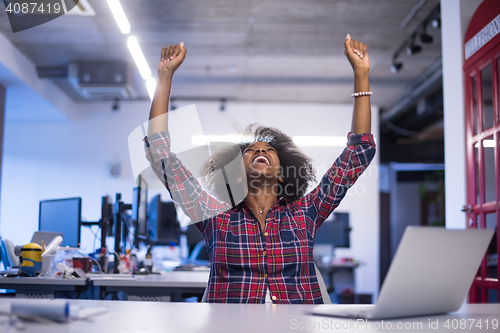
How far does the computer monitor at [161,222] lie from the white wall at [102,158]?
289 cm

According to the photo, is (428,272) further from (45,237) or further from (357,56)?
(45,237)

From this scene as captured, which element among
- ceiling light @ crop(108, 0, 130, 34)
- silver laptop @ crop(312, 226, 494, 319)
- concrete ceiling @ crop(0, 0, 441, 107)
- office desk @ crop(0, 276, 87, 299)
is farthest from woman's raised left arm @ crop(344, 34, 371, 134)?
ceiling light @ crop(108, 0, 130, 34)

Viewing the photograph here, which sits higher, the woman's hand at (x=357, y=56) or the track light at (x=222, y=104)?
the track light at (x=222, y=104)

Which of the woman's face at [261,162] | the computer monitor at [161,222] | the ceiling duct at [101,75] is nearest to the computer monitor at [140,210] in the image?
the computer monitor at [161,222]

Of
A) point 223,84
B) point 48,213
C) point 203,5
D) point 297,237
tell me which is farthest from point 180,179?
point 223,84

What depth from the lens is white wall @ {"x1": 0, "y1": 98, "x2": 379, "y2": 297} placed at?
6812 mm

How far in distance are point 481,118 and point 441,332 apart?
2.63 m

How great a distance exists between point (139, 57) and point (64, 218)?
2793 mm

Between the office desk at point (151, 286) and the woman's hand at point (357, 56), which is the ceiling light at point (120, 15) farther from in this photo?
the woman's hand at point (357, 56)

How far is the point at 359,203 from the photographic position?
22.6 feet

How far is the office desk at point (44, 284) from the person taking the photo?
247cm

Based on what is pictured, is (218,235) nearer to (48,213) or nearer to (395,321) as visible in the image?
(395,321)

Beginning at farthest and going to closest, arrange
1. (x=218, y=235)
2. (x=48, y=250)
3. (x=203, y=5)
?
(x=203, y=5)
(x=48, y=250)
(x=218, y=235)

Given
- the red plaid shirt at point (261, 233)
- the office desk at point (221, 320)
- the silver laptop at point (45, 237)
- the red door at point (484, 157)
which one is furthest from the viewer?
the silver laptop at point (45, 237)
